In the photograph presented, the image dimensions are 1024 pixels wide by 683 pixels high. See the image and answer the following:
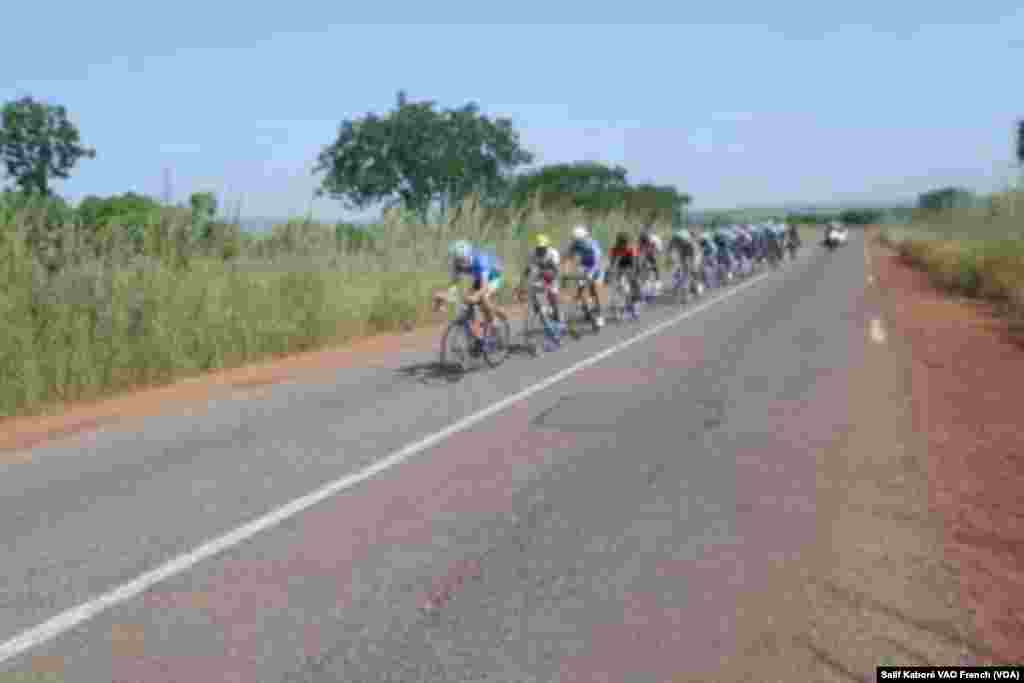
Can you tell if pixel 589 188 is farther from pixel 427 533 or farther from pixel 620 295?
pixel 427 533

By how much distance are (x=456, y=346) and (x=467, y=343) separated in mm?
191

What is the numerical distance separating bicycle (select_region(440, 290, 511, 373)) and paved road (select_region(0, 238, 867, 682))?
199cm

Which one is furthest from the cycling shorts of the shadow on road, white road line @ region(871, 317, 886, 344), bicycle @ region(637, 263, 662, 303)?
bicycle @ region(637, 263, 662, 303)

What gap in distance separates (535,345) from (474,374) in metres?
2.56

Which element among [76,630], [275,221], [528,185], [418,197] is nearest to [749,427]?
[76,630]

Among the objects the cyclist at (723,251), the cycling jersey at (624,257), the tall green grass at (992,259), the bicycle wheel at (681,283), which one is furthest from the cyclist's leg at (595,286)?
the cyclist at (723,251)

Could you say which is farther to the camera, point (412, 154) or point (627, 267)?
point (412, 154)

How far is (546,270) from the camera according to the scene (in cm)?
1712

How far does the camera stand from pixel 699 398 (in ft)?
36.4

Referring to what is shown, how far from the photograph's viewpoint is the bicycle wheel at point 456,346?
1409 cm

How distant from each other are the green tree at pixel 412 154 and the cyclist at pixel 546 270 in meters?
37.7

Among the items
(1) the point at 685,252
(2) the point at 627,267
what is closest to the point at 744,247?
(1) the point at 685,252

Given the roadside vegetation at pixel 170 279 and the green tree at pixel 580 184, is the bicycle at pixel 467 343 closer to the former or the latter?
the roadside vegetation at pixel 170 279

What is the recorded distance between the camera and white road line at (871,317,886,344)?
16469 millimetres
